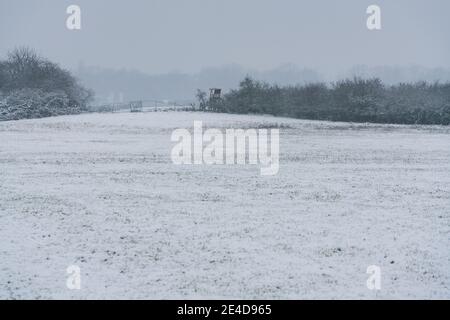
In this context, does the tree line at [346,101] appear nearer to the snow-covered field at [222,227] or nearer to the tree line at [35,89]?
the tree line at [35,89]

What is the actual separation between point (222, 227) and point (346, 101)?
33.3 m

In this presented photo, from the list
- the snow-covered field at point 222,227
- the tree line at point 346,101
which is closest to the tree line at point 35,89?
the tree line at point 346,101

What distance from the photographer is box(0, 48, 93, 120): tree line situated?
39469 millimetres

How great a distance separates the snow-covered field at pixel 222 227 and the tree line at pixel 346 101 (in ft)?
67.0

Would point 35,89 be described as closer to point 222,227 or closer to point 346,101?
point 346,101

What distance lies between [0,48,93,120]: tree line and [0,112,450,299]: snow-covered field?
22.0m

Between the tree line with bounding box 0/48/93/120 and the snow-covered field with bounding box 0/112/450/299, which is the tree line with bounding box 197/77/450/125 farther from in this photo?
the snow-covered field with bounding box 0/112/450/299

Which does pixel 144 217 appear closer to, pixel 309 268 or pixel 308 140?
pixel 309 268

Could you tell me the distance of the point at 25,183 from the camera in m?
13.4

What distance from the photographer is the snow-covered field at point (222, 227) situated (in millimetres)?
6738

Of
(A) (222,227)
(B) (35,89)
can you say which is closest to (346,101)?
(B) (35,89)

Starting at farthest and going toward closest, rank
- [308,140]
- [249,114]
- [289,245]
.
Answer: [249,114], [308,140], [289,245]

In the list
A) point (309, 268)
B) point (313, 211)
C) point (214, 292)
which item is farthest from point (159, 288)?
point (313, 211)
